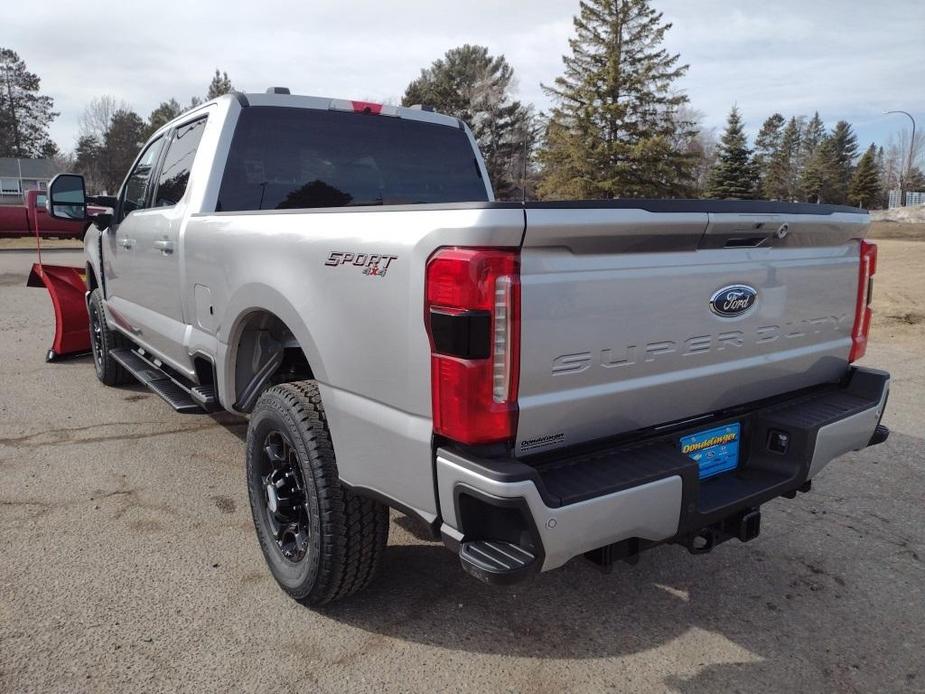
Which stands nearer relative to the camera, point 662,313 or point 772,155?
point 662,313

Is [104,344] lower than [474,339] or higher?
lower

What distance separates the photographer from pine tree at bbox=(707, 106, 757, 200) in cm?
4916

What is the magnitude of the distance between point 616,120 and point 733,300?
39678 millimetres

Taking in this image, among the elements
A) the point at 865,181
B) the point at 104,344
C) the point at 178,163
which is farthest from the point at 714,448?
→ the point at 865,181

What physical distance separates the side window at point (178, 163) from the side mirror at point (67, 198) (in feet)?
3.58

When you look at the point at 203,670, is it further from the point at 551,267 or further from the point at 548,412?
the point at 551,267

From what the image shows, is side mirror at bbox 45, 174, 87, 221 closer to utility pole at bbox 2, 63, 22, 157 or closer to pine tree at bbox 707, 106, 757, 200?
pine tree at bbox 707, 106, 757, 200

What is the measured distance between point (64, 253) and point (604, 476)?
79.4ft

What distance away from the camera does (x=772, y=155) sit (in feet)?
256

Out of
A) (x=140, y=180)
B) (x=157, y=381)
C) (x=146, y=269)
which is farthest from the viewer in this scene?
(x=140, y=180)

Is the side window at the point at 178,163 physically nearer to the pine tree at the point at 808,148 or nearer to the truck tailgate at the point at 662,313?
the truck tailgate at the point at 662,313

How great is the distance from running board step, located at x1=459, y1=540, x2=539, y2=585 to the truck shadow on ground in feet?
2.20

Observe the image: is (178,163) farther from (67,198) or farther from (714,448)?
(714,448)

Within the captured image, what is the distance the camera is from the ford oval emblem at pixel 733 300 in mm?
2457
